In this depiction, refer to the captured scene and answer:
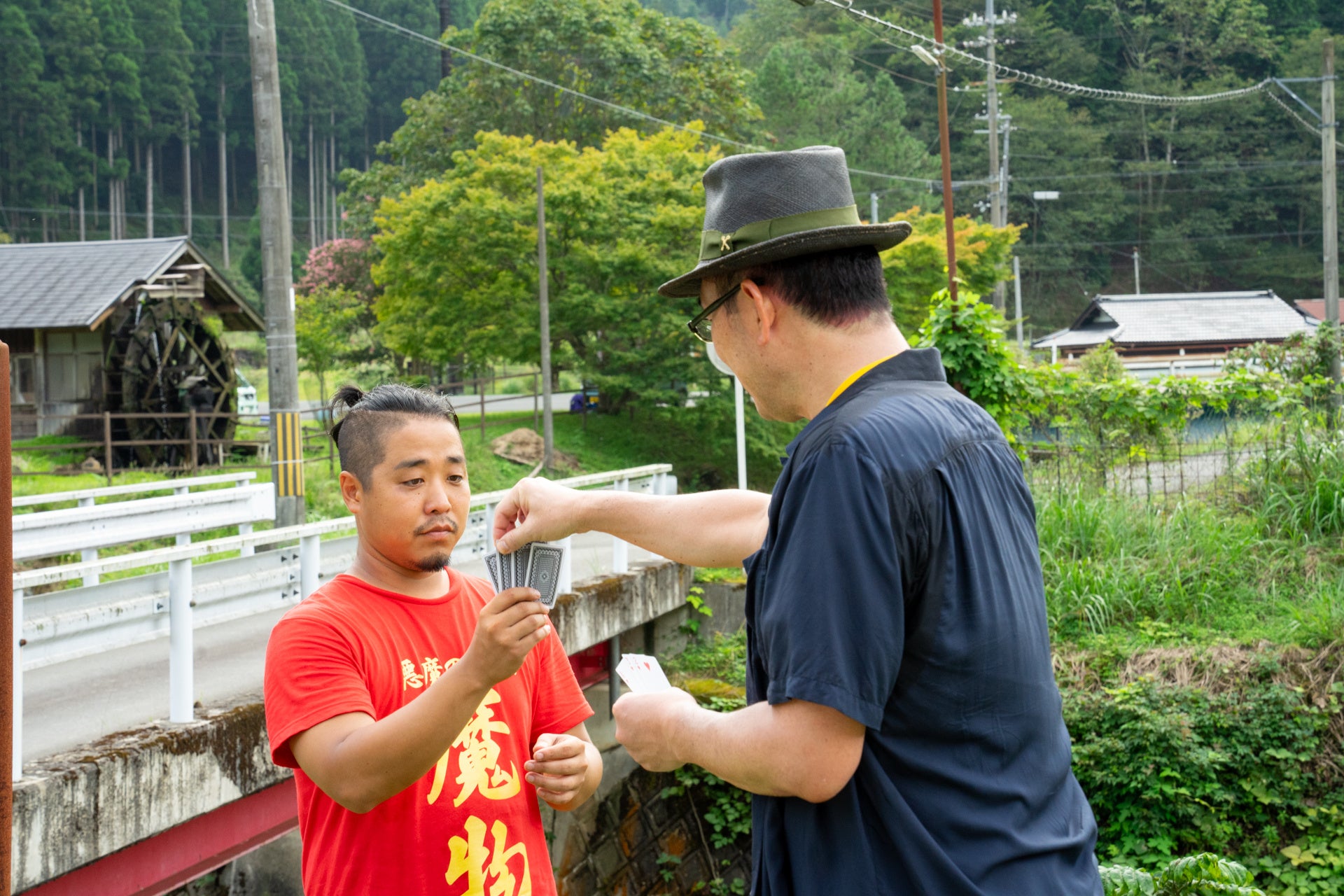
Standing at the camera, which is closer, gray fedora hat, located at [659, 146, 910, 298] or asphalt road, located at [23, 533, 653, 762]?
gray fedora hat, located at [659, 146, 910, 298]

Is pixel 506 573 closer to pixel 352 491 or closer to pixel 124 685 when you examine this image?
pixel 352 491

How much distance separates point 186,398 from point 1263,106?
2031 inches

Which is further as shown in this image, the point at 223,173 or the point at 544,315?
the point at 223,173

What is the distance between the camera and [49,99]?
5756cm

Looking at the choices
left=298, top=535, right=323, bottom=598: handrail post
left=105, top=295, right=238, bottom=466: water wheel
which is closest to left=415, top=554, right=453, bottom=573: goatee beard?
left=298, top=535, right=323, bottom=598: handrail post

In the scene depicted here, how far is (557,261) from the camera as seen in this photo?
23.8 meters

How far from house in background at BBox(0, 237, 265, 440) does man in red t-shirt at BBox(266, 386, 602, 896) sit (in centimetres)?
2072

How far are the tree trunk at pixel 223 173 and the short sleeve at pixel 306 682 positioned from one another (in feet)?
222

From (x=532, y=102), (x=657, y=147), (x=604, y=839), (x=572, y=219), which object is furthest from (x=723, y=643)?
(x=532, y=102)

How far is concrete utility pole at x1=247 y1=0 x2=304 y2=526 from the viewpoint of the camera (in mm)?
12234

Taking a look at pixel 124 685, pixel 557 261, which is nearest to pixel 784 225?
pixel 124 685

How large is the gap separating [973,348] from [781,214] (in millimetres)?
10151

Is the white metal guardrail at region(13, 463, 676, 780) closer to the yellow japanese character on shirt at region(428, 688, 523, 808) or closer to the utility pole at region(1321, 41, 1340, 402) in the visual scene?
the yellow japanese character on shirt at region(428, 688, 523, 808)

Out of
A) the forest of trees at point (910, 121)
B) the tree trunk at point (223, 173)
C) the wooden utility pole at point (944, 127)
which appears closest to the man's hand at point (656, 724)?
the wooden utility pole at point (944, 127)
